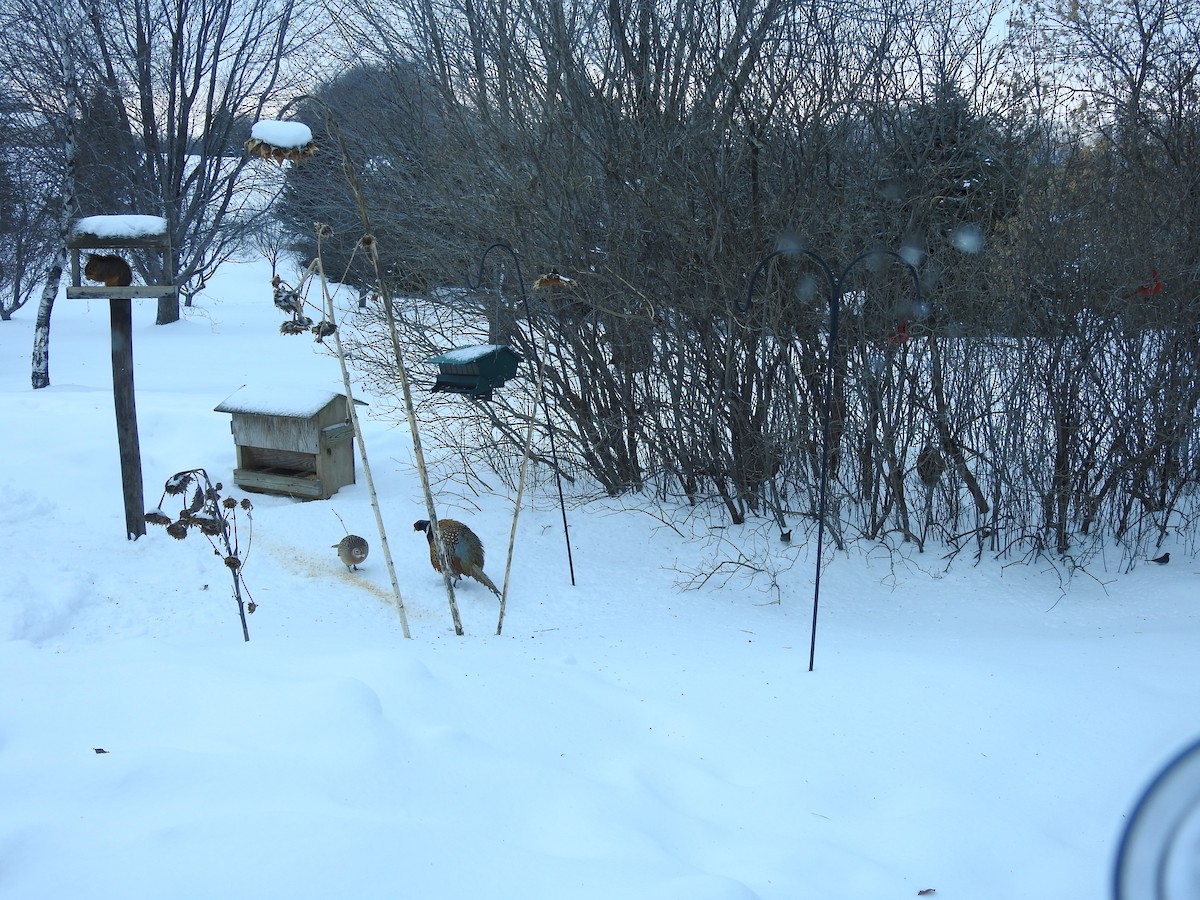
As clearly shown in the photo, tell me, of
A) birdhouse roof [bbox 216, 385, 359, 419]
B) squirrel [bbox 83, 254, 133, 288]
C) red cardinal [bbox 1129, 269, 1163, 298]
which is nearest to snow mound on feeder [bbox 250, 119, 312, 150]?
squirrel [bbox 83, 254, 133, 288]

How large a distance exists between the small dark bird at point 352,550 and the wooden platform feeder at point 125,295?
142 centimetres

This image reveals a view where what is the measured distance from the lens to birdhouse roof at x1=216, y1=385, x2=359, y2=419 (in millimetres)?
6789

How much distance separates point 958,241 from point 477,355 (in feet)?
11.4

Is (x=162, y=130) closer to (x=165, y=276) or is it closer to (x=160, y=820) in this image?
(x=165, y=276)

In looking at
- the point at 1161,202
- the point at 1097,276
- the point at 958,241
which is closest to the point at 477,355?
the point at 958,241

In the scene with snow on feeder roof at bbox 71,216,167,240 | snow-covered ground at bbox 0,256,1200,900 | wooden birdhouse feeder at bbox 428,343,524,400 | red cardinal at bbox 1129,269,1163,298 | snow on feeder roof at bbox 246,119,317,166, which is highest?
snow on feeder roof at bbox 246,119,317,166

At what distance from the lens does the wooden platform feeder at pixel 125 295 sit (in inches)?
227

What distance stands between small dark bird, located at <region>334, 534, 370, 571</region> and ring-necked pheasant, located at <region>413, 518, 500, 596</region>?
498mm

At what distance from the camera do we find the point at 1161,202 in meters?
6.02

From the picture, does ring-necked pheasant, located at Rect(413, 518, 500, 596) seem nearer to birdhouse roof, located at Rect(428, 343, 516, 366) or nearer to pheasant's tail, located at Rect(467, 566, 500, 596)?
pheasant's tail, located at Rect(467, 566, 500, 596)

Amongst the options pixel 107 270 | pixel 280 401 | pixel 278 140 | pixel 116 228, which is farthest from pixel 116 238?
pixel 278 140

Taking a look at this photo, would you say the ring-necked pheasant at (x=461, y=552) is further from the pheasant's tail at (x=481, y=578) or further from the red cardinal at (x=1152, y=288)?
the red cardinal at (x=1152, y=288)

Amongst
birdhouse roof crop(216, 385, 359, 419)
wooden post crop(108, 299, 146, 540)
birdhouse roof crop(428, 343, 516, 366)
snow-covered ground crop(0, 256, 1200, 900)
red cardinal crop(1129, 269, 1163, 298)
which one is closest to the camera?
snow-covered ground crop(0, 256, 1200, 900)

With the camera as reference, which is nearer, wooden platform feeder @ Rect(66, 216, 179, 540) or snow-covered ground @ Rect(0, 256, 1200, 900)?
snow-covered ground @ Rect(0, 256, 1200, 900)
